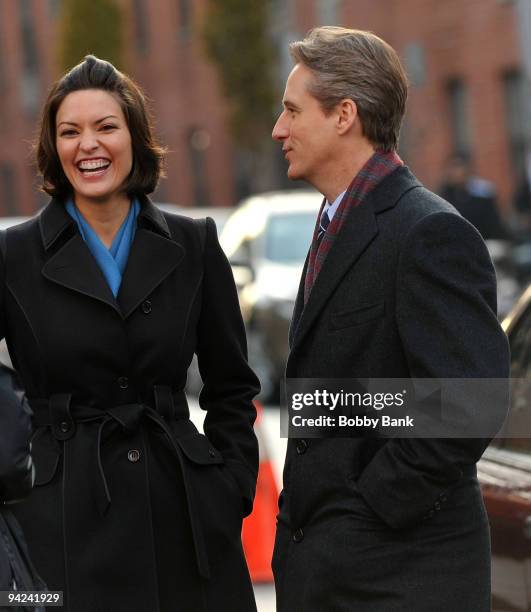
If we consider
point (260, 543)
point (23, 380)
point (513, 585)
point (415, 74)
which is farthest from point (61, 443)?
point (415, 74)

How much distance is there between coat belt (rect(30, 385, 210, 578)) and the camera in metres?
4.52

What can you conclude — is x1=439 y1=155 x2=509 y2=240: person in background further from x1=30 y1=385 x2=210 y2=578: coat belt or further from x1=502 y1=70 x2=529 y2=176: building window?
x1=30 y1=385 x2=210 y2=578: coat belt

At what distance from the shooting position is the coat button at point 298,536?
4.16 m

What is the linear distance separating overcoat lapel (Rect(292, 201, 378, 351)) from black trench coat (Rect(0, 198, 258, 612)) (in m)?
0.59

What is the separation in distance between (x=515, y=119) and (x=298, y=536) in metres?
26.8

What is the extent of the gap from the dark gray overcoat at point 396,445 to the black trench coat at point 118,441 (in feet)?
1.58

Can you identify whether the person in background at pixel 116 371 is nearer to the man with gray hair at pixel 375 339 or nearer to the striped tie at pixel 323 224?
the man with gray hair at pixel 375 339

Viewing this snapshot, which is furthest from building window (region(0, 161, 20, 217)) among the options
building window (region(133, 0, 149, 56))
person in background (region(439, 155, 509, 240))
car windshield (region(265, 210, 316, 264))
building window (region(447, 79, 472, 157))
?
car windshield (region(265, 210, 316, 264))

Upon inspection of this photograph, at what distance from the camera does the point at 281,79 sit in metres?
40.3

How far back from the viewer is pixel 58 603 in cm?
448

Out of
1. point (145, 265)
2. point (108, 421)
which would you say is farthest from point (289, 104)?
point (108, 421)

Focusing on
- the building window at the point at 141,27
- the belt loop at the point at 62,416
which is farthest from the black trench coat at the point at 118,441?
the building window at the point at 141,27

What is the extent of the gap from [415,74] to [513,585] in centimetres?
2834

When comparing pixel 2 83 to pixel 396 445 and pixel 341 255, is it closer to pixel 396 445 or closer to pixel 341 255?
pixel 341 255
